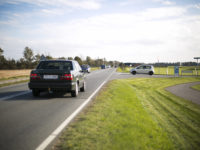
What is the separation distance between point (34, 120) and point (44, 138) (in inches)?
51.5

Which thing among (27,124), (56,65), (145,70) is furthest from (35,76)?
(145,70)

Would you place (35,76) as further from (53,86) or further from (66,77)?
(66,77)

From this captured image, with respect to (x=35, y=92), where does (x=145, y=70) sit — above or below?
above

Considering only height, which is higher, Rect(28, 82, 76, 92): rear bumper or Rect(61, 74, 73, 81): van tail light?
Rect(61, 74, 73, 81): van tail light

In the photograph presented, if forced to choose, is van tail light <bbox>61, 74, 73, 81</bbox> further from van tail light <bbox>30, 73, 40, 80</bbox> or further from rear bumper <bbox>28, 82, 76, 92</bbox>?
van tail light <bbox>30, 73, 40, 80</bbox>

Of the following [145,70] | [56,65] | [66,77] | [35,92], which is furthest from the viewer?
[145,70]

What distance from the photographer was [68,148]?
9.91 ft

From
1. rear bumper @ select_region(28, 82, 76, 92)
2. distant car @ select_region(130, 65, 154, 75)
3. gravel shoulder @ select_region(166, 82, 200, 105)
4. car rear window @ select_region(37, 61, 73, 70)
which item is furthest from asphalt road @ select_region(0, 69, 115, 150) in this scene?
distant car @ select_region(130, 65, 154, 75)

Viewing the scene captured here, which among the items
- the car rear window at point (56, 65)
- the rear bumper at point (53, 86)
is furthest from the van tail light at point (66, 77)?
the car rear window at point (56, 65)

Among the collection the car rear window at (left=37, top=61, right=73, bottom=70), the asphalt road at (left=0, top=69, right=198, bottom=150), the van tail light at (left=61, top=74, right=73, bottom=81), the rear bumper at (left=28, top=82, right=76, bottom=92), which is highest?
the car rear window at (left=37, top=61, right=73, bottom=70)

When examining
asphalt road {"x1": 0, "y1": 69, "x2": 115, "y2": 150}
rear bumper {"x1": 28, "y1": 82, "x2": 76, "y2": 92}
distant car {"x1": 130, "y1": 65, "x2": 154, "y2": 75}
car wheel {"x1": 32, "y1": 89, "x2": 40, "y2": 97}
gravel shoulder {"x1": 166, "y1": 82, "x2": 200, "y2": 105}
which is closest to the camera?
asphalt road {"x1": 0, "y1": 69, "x2": 115, "y2": 150}

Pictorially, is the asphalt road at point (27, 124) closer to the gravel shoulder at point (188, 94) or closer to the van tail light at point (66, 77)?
the van tail light at point (66, 77)

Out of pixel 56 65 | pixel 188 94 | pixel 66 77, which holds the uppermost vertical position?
pixel 56 65

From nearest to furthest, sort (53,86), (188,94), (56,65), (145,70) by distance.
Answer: (53,86), (56,65), (188,94), (145,70)
